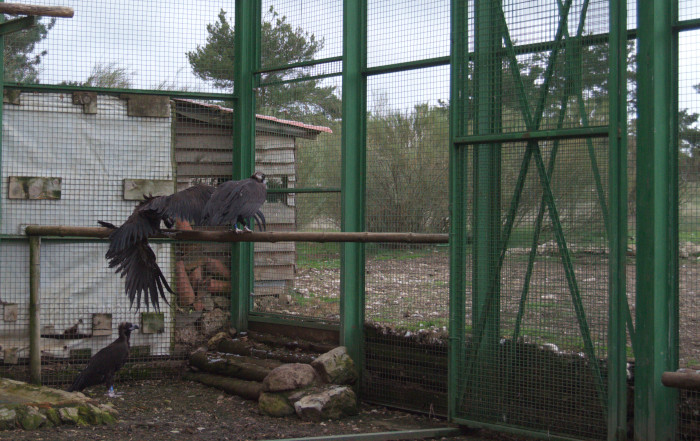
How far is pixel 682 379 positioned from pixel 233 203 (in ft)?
9.85

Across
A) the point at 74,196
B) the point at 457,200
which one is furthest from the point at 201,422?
the point at 74,196

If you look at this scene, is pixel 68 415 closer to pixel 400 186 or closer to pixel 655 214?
pixel 400 186

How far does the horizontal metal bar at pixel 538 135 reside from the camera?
3.89 meters

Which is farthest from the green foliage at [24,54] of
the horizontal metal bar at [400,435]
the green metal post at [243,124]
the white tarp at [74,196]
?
the horizontal metal bar at [400,435]

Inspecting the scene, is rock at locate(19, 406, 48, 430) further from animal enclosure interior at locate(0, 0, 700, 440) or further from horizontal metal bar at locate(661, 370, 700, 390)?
horizontal metal bar at locate(661, 370, 700, 390)

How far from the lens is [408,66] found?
16.9 feet

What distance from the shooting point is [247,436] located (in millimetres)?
4309

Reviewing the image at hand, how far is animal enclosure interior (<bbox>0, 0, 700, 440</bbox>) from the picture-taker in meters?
3.78

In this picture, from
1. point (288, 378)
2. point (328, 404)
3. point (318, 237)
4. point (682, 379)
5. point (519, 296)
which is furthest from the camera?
point (288, 378)

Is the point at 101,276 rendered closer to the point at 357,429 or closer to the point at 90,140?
the point at 90,140

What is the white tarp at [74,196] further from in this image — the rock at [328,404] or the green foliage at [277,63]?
the rock at [328,404]

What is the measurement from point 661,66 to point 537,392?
2.03 metres

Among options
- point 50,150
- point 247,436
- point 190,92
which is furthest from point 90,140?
point 247,436

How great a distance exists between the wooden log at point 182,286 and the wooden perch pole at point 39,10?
244 cm
